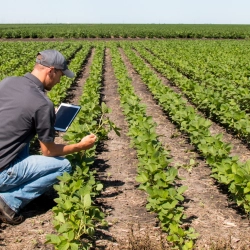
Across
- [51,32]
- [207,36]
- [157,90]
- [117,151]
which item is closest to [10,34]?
[51,32]

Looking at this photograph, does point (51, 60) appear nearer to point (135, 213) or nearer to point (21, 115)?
point (21, 115)

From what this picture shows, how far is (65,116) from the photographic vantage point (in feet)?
13.1

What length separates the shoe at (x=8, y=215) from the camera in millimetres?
3727

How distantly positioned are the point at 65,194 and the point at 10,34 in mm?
41219

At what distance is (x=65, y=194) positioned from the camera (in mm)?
3637

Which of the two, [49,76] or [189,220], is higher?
[49,76]

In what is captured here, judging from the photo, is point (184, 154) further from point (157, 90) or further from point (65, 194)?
point (157, 90)

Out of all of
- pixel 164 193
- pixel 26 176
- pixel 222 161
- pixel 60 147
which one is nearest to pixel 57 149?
pixel 60 147

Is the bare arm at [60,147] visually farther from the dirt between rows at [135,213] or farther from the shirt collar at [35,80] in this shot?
the dirt between rows at [135,213]

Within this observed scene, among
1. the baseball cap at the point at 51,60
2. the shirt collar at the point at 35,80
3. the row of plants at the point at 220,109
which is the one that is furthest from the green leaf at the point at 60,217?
the row of plants at the point at 220,109

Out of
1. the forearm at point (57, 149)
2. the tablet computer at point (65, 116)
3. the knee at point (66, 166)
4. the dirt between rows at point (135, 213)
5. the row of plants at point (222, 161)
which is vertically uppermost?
the tablet computer at point (65, 116)

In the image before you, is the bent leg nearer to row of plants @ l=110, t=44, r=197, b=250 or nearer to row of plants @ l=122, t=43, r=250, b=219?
row of plants @ l=110, t=44, r=197, b=250

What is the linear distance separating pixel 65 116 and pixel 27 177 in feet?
2.34

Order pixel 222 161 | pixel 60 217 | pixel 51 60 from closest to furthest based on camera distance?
pixel 60 217 < pixel 51 60 < pixel 222 161
